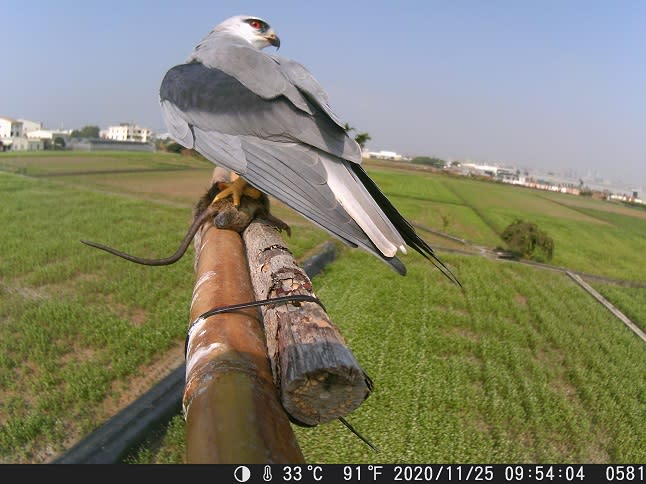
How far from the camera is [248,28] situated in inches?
128

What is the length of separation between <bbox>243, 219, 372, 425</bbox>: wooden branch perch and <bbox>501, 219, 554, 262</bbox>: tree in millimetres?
14694

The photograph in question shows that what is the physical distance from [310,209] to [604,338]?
322 inches

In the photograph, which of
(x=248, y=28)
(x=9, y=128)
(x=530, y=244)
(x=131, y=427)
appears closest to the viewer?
(x=248, y=28)

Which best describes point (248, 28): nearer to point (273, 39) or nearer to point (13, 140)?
point (273, 39)

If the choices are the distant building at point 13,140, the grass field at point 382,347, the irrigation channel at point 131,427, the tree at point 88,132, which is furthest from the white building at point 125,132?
the irrigation channel at point 131,427

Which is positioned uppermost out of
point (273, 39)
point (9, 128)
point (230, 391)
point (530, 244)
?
point (9, 128)

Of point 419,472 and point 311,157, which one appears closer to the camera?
point 419,472

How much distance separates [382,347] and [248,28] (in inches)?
181

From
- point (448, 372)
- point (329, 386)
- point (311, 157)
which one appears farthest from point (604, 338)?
point (329, 386)

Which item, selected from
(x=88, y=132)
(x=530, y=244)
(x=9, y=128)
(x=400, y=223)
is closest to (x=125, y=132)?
(x=88, y=132)

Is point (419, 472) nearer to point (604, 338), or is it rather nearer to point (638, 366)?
point (638, 366)

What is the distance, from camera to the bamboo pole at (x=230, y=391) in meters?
0.76

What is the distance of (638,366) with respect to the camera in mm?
6715

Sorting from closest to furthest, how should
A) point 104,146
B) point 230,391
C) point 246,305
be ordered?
1. point 230,391
2. point 246,305
3. point 104,146
